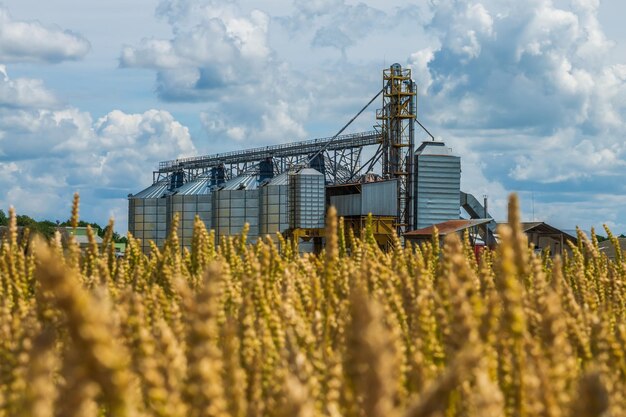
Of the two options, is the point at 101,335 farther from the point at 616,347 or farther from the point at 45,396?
the point at 616,347

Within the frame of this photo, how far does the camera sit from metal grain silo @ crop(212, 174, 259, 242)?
50625 mm

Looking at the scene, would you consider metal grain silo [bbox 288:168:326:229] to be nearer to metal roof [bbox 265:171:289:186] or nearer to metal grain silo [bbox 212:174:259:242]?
metal roof [bbox 265:171:289:186]

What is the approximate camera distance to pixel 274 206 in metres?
48.7

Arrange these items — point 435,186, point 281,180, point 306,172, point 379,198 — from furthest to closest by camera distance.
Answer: point 281,180
point 306,172
point 435,186
point 379,198

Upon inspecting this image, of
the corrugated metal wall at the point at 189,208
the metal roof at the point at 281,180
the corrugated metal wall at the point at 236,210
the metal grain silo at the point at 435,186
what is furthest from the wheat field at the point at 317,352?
the corrugated metal wall at the point at 189,208

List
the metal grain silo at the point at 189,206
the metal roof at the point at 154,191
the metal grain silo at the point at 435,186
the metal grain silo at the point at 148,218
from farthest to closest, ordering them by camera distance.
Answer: the metal roof at the point at 154,191, the metal grain silo at the point at 148,218, the metal grain silo at the point at 189,206, the metal grain silo at the point at 435,186

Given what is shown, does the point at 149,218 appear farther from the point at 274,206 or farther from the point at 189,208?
the point at 274,206

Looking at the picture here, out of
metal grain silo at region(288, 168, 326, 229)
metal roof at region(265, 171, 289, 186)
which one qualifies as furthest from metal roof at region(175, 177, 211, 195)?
metal grain silo at region(288, 168, 326, 229)

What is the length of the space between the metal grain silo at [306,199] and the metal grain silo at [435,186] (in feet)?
17.1

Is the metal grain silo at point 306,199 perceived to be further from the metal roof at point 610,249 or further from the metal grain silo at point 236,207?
the metal roof at point 610,249

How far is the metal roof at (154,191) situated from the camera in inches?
2372

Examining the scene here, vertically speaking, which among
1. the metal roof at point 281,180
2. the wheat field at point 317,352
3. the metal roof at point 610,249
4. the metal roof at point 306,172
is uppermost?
the metal roof at point 306,172

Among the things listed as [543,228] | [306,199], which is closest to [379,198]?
[306,199]

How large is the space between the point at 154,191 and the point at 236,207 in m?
12.0
